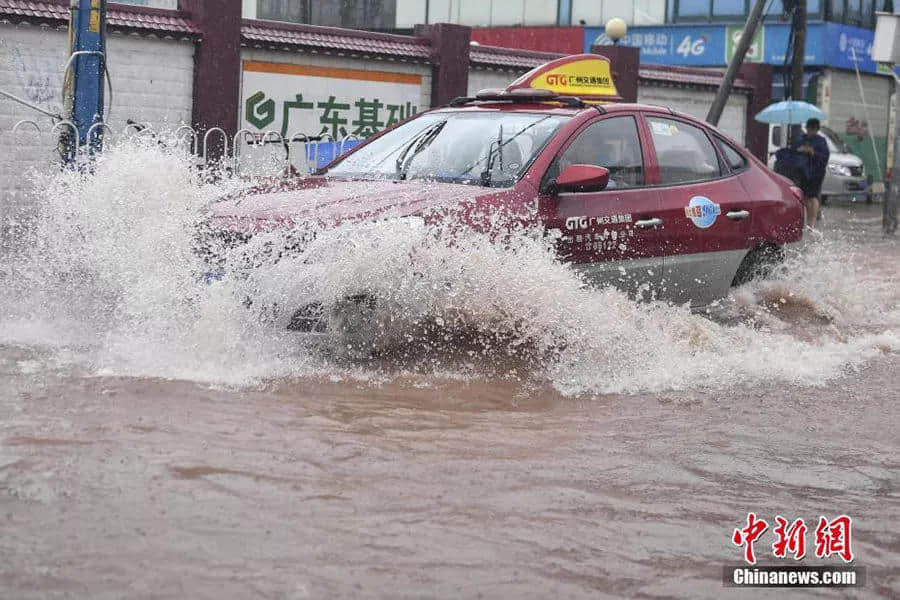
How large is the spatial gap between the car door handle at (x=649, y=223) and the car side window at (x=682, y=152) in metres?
0.36

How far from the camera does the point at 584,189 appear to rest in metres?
7.56

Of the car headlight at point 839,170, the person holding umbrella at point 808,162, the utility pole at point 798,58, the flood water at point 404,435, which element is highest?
the utility pole at point 798,58

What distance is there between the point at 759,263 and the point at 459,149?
2.65m

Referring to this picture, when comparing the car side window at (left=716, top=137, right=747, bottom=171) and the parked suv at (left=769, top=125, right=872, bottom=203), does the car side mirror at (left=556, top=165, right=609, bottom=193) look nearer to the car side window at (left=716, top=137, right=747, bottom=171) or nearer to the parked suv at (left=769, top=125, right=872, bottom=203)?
the car side window at (left=716, top=137, right=747, bottom=171)

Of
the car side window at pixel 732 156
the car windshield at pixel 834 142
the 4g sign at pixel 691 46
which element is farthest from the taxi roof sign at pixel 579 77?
the 4g sign at pixel 691 46

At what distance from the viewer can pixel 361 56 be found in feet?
49.9

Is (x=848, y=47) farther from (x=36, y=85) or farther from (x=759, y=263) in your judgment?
(x=759, y=263)

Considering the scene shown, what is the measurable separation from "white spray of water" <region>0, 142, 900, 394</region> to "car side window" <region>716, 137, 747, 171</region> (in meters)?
1.26

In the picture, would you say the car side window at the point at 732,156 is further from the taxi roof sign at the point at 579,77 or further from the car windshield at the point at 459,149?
the taxi roof sign at the point at 579,77

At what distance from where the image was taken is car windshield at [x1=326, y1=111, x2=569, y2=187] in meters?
7.53

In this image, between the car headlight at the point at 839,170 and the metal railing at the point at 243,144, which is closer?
the metal railing at the point at 243,144

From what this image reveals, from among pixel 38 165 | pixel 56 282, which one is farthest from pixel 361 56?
pixel 56 282

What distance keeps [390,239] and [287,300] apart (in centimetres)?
58

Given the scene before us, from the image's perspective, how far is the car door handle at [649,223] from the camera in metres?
7.94
